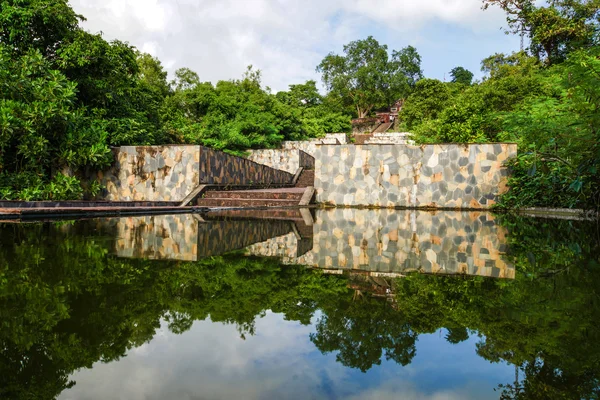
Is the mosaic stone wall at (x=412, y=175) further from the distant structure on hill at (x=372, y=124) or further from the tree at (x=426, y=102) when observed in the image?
the distant structure on hill at (x=372, y=124)

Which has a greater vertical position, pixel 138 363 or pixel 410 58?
pixel 410 58

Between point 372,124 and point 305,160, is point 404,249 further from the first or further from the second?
point 372,124

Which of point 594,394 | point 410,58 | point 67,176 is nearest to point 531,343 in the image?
point 594,394

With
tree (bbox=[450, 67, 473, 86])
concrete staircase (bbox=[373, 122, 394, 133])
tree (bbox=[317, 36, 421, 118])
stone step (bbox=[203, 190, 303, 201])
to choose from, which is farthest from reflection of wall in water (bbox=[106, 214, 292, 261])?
tree (bbox=[450, 67, 473, 86])

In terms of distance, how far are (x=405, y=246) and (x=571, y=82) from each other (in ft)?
11.8

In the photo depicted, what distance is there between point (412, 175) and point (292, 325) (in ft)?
32.6

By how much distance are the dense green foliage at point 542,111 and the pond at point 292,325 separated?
10.6 ft

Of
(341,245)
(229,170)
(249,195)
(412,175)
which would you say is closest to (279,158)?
(229,170)

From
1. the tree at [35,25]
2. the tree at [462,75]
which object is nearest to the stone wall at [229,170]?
the tree at [35,25]

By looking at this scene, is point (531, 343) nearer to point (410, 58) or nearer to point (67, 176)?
point (67, 176)

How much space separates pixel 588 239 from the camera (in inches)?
195

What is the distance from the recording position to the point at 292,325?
1.95 m

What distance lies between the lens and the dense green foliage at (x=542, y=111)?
6.30 metres

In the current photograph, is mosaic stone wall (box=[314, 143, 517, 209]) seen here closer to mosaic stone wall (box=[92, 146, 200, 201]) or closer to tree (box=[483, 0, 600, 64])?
mosaic stone wall (box=[92, 146, 200, 201])
